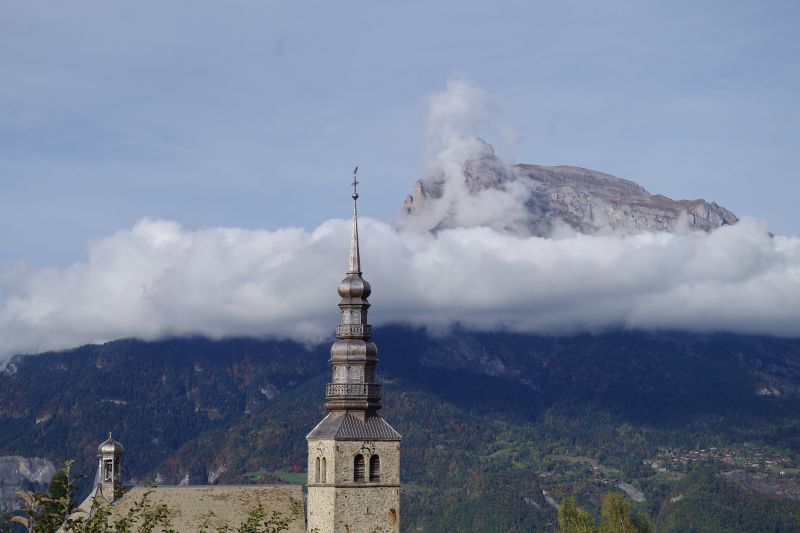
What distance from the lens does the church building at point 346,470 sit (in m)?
82.2

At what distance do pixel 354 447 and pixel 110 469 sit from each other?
24985 millimetres

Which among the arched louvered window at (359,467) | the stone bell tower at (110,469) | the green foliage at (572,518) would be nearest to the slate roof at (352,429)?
the arched louvered window at (359,467)

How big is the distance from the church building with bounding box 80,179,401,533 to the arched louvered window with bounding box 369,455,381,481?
2 cm

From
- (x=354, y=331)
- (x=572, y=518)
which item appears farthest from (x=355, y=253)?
(x=572, y=518)

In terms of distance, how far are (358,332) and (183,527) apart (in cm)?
1625

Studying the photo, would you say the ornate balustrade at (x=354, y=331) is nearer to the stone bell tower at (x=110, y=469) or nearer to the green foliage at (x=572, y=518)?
the stone bell tower at (x=110, y=469)

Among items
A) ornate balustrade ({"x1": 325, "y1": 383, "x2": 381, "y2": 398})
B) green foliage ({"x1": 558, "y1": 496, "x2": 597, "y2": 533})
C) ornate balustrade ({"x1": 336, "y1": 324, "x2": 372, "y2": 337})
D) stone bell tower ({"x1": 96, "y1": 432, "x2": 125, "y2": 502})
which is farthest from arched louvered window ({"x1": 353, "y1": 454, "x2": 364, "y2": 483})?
green foliage ({"x1": 558, "y1": 496, "x2": 597, "y2": 533})

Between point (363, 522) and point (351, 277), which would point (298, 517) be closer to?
point (363, 522)

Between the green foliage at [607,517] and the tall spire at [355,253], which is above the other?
the tall spire at [355,253]

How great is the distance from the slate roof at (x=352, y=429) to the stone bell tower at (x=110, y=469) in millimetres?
18452

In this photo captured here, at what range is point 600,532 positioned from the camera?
405 feet

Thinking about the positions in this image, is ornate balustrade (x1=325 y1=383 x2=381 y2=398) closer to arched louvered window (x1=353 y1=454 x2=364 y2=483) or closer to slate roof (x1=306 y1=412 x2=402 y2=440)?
slate roof (x1=306 y1=412 x2=402 y2=440)

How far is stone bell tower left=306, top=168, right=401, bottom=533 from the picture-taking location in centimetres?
8212

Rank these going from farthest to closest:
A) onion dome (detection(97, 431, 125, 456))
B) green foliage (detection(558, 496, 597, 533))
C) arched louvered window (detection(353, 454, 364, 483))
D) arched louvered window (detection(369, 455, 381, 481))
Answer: green foliage (detection(558, 496, 597, 533)), onion dome (detection(97, 431, 125, 456)), arched louvered window (detection(369, 455, 381, 481)), arched louvered window (detection(353, 454, 364, 483))
